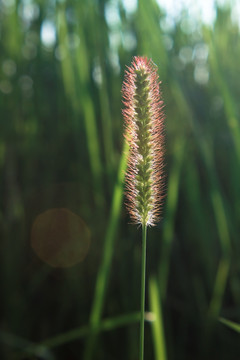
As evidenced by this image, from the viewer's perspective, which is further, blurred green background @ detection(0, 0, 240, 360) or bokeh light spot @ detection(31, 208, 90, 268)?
bokeh light spot @ detection(31, 208, 90, 268)

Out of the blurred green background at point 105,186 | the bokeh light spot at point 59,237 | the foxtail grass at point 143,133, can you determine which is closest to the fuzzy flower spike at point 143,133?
the foxtail grass at point 143,133

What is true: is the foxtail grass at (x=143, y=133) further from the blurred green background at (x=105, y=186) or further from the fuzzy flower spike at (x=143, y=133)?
the blurred green background at (x=105, y=186)

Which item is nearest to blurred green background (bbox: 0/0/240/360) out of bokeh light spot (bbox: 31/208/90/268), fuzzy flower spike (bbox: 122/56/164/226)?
bokeh light spot (bbox: 31/208/90/268)

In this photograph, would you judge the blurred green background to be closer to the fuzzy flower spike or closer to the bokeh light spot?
the bokeh light spot

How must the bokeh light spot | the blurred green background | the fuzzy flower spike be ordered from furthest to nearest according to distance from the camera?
the bokeh light spot < the blurred green background < the fuzzy flower spike

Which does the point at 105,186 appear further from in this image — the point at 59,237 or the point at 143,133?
the point at 143,133

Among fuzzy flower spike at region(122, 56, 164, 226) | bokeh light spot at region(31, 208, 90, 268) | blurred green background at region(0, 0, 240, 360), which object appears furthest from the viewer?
bokeh light spot at region(31, 208, 90, 268)

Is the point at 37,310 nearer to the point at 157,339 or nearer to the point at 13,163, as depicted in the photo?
the point at 13,163

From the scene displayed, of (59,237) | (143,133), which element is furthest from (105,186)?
(143,133)
